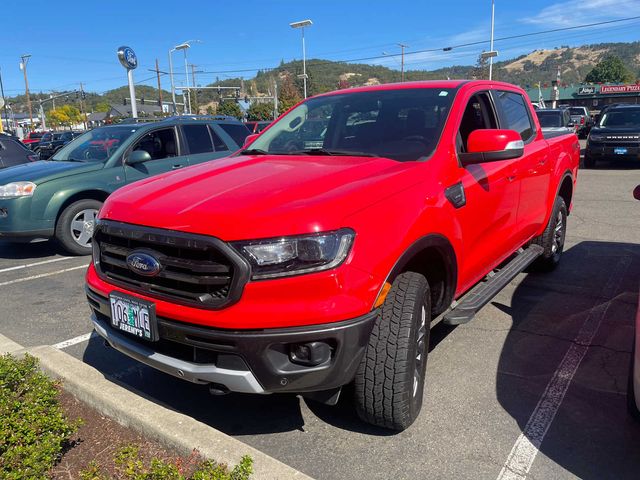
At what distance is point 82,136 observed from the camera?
7973mm

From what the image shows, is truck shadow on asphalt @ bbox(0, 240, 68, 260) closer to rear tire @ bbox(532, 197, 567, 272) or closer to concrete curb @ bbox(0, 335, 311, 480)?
concrete curb @ bbox(0, 335, 311, 480)

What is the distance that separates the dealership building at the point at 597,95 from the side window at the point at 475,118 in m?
57.1

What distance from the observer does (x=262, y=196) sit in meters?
2.55

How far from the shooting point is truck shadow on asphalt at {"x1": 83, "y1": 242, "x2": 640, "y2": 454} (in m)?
2.73

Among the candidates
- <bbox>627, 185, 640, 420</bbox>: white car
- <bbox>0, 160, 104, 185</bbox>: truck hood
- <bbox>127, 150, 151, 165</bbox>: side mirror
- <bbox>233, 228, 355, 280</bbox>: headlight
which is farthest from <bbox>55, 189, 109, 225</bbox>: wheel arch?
<bbox>627, 185, 640, 420</bbox>: white car

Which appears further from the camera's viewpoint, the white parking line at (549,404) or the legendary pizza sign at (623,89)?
the legendary pizza sign at (623,89)

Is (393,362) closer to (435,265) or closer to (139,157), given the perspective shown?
(435,265)

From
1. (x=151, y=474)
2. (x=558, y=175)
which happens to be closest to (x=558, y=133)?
(x=558, y=175)

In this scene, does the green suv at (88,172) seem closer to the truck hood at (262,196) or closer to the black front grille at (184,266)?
the truck hood at (262,196)

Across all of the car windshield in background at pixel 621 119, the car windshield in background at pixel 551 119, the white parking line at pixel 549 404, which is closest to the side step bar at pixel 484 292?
the white parking line at pixel 549 404

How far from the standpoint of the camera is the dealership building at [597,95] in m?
57.8

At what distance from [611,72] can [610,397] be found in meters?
123

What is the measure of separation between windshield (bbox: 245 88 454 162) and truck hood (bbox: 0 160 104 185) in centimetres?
380

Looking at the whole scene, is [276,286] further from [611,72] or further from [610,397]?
[611,72]
